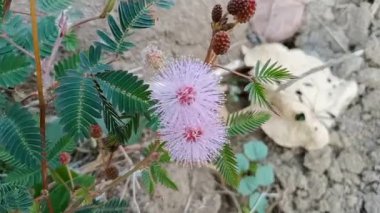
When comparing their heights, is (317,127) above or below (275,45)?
below

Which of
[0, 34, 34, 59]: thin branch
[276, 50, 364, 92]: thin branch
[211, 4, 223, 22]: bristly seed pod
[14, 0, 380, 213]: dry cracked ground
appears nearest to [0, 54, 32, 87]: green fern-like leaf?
[0, 34, 34, 59]: thin branch

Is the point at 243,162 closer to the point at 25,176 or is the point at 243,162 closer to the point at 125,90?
the point at 25,176

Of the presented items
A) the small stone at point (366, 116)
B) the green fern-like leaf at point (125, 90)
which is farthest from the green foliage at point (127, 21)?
the small stone at point (366, 116)

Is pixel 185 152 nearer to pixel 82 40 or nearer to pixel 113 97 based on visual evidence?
pixel 113 97

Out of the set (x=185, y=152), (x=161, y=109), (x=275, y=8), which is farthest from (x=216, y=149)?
(x=275, y=8)

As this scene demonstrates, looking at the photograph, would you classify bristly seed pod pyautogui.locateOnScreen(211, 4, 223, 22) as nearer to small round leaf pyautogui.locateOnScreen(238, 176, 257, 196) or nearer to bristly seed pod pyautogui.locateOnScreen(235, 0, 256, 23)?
→ bristly seed pod pyautogui.locateOnScreen(235, 0, 256, 23)

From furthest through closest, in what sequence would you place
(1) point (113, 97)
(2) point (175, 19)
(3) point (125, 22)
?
1. (2) point (175, 19)
2. (3) point (125, 22)
3. (1) point (113, 97)
